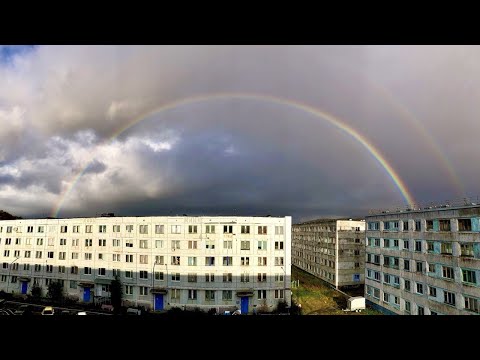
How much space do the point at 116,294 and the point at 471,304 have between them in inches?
1279

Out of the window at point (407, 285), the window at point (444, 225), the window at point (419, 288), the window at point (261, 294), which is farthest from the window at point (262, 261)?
the window at point (444, 225)

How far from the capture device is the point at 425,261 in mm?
29234

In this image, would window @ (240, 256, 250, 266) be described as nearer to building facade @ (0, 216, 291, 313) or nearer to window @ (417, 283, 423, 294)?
building facade @ (0, 216, 291, 313)

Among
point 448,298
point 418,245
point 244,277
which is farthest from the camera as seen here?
point 244,277

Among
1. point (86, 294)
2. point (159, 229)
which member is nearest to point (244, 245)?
point (159, 229)

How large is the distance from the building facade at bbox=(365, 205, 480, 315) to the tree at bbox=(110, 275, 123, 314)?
2827 cm

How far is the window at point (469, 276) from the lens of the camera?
78.6 ft

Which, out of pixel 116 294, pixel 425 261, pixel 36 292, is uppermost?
pixel 425 261

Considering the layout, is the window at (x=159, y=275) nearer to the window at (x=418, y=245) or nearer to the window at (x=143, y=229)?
the window at (x=143, y=229)

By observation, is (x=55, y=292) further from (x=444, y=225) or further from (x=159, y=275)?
(x=444, y=225)

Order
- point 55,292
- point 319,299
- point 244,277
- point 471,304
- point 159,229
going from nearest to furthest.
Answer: point 471,304
point 244,277
point 159,229
point 55,292
point 319,299

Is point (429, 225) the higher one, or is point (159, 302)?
point (429, 225)
